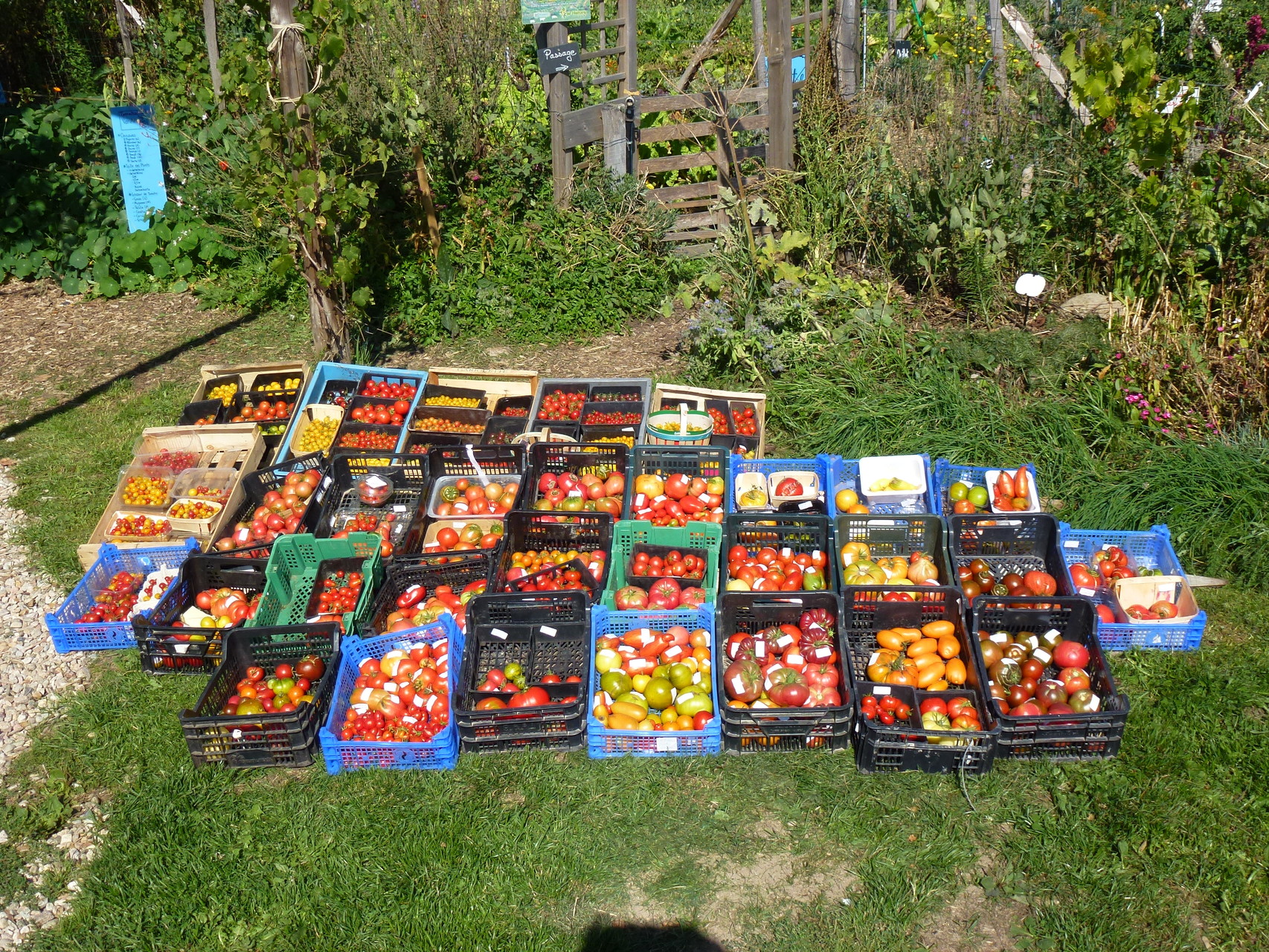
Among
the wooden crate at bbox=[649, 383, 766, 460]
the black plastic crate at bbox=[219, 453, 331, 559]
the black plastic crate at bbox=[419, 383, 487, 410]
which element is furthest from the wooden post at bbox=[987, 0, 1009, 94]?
the black plastic crate at bbox=[219, 453, 331, 559]

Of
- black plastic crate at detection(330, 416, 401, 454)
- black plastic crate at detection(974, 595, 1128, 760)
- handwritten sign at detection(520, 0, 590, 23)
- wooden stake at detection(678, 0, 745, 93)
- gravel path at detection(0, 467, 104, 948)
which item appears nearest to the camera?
gravel path at detection(0, 467, 104, 948)

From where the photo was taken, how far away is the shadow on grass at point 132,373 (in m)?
8.19

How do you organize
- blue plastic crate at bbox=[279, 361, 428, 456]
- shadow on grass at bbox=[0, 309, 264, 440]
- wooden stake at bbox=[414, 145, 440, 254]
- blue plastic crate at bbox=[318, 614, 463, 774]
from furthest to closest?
wooden stake at bbox=[414, 145, 440, 254] < shadow on grass at bbox=[0, 309, 264, 440] < blue plastic crate at bbox=[279, 361, 428, 456] < blue plastic crate at bbox=[318, 614, 463, 774]

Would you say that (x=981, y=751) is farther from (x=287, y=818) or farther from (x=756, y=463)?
(x=287, y=818)

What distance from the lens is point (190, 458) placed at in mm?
7113

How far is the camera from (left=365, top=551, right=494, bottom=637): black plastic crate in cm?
562

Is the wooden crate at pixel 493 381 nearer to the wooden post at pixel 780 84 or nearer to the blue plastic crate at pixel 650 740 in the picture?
the blue plastic crate at pixel 650 740

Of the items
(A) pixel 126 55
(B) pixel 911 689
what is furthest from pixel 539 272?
(A) pixel 126 55

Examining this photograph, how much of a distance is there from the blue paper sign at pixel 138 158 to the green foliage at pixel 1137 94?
28.8 ft

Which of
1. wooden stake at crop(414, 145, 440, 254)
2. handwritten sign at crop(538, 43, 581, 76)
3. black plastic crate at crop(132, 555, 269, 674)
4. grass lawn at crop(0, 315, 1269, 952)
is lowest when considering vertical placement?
grass lawn at crop(0, 315, 1269, 952)

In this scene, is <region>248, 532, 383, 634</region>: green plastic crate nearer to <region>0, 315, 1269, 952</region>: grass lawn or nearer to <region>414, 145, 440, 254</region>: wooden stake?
<region>0, 315, 1269, 952</region>: grass lawn

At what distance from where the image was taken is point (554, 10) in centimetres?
901

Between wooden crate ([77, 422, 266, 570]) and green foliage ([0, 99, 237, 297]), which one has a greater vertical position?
green foliage ([0, 99, 237, 297])

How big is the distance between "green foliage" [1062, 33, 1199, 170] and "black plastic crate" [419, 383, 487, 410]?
4.90m
